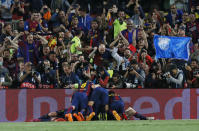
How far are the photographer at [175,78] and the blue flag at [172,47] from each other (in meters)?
1.69

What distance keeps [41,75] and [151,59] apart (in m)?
3.16

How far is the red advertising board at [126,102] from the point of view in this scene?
31.9ft

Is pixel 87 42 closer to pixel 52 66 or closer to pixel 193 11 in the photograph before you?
pixel 52 66

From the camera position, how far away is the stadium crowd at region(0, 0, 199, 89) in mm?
10414

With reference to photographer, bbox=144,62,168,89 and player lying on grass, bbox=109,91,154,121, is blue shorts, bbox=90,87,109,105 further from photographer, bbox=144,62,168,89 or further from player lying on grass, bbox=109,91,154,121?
photographer, bbox=144,62,168,89

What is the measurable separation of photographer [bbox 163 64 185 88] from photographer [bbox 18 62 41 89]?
3226 mm

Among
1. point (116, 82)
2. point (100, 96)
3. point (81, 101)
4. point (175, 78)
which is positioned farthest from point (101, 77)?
point (175, 78)

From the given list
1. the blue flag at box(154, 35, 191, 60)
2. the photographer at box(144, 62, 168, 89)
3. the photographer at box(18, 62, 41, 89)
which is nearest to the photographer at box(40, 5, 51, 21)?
the photographer at box(18, 62, 41, 89)

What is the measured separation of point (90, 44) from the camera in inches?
482

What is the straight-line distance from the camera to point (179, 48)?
1237 cm

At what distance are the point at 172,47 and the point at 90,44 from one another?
2.46 m

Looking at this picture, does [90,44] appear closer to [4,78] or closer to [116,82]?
[116,82]

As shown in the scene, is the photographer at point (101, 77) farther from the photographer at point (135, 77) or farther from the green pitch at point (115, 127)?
the green pitch at point (115, 127)

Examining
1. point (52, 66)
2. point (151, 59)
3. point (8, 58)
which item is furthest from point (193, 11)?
point (8, 58)
